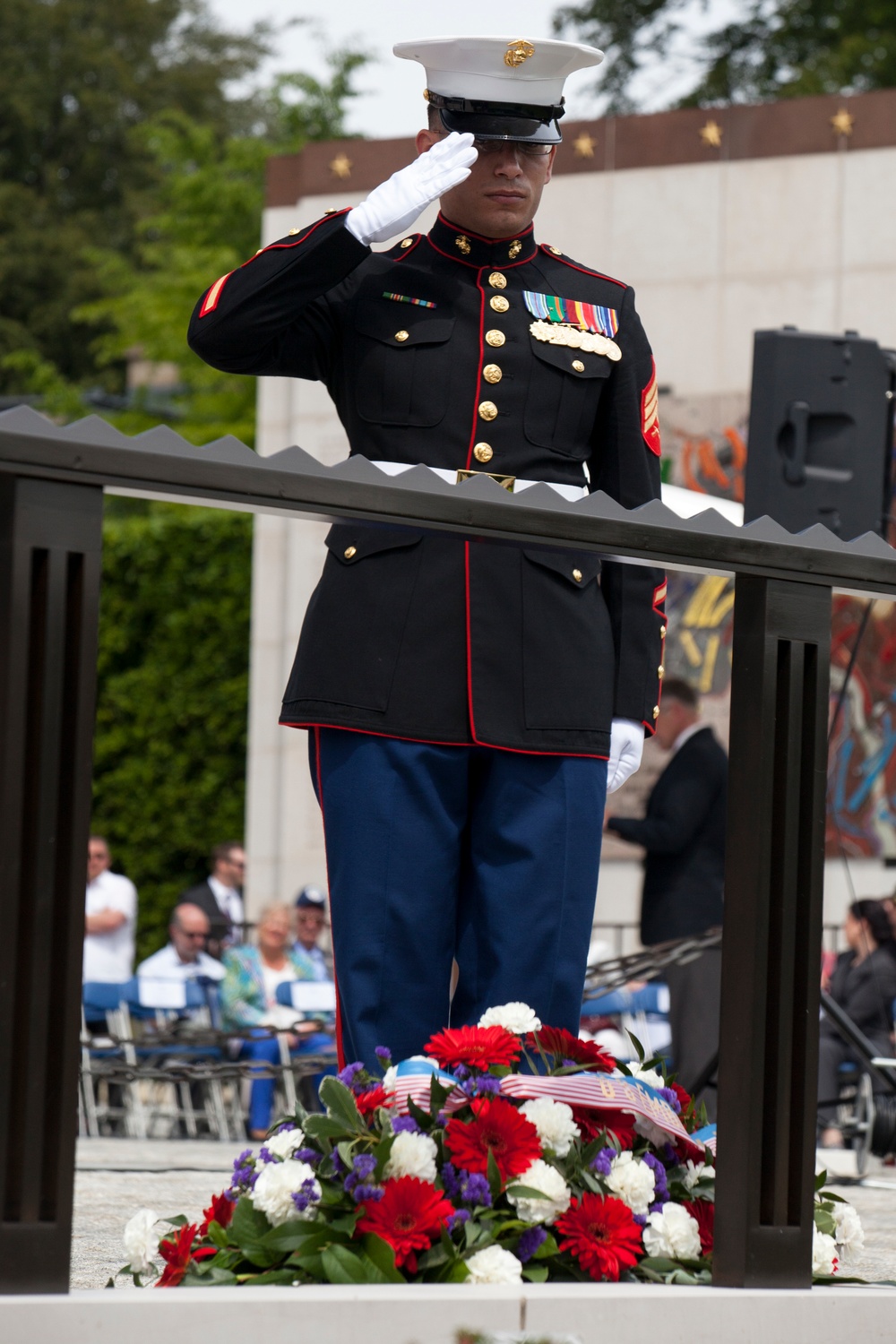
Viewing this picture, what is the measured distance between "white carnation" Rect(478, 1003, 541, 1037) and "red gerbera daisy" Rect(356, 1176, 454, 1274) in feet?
1.15

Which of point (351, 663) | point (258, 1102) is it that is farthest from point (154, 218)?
point (351, 663)

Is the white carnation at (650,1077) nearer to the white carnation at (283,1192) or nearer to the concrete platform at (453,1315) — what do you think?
the concrete platform at (453,1315)

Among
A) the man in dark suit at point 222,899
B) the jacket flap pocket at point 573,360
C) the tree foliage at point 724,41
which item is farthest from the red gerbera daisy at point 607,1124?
the tree foliage at point 724,41

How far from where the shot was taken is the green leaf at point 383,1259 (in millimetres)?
2287

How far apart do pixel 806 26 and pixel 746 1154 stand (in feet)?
66.4

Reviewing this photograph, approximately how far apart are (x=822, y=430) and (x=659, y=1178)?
472 centimetres

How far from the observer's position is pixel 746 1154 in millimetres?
2418

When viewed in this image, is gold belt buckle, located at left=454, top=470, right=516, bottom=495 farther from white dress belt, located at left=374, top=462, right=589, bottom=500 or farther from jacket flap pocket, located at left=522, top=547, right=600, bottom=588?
jacket flap pocket, located at left=522, top=547, right=600, bottom=588

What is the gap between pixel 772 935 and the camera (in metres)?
2.48

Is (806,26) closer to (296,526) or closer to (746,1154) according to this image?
(296,526)

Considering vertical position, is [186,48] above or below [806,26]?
above

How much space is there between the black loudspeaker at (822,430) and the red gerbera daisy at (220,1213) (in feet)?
15.2

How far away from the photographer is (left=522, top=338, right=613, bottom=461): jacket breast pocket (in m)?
3.06

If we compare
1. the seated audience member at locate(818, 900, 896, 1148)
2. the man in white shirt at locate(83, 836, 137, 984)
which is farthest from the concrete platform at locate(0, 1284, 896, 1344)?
the man in white shirt at locate(83, 836, 137, 984)
